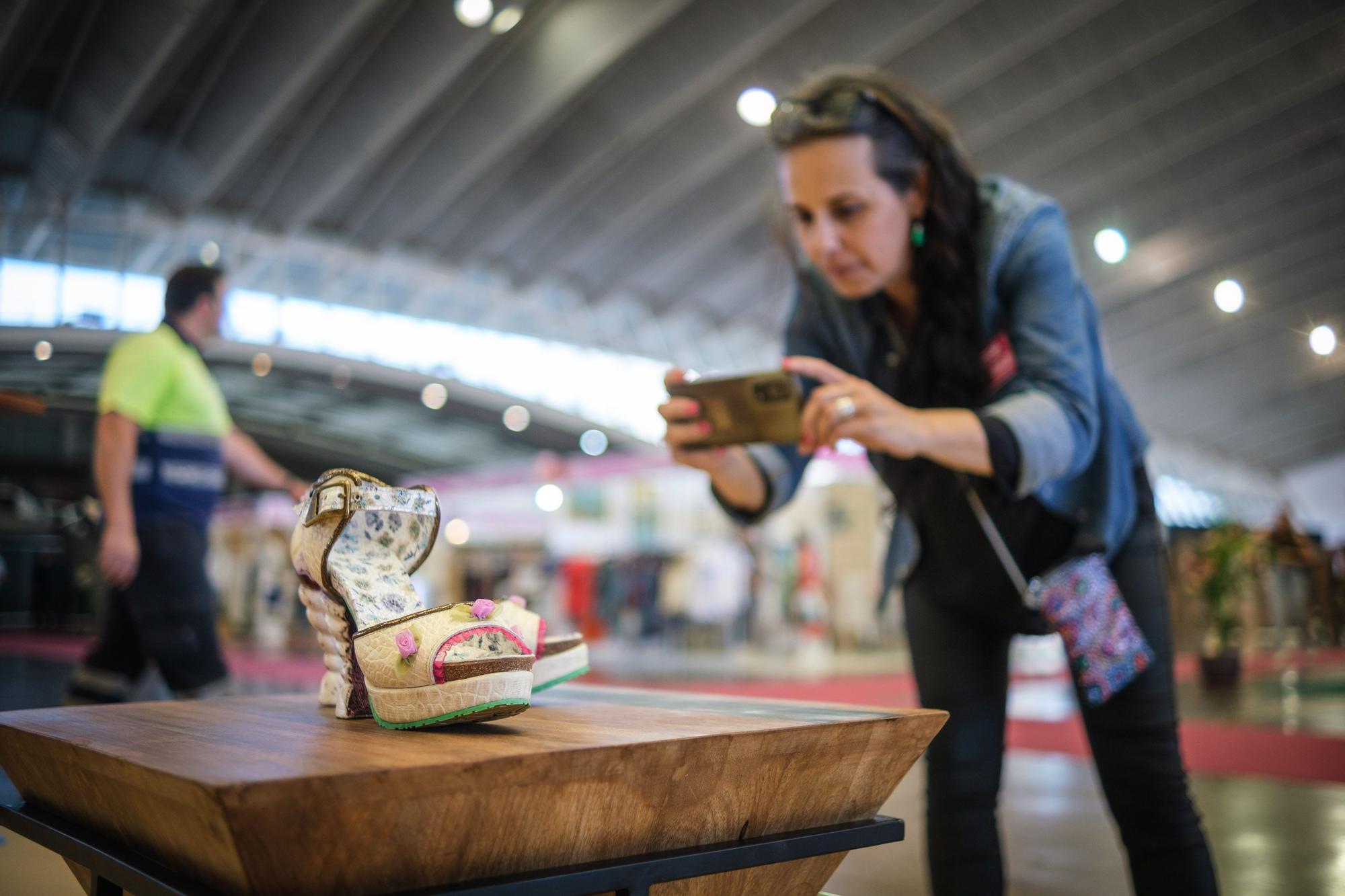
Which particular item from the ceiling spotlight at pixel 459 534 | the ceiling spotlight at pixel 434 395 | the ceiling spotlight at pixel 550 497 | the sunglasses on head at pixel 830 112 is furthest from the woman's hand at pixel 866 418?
the ceiling spotlight at pixel 459 534

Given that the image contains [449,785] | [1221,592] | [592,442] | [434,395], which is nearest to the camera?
[449,785]

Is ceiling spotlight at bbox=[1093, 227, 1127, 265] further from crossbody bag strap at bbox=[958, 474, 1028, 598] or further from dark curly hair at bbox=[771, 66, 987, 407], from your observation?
crossbody bag strap at bbox=[958, 474, 1028, 598]

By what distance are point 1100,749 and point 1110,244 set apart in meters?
1.89

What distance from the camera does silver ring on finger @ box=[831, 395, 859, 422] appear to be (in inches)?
42.0

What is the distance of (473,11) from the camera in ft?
34.3

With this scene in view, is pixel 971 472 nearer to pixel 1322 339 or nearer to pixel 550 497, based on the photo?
pixel 1322 339

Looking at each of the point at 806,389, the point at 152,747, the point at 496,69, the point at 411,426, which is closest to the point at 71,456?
the point at 806,389

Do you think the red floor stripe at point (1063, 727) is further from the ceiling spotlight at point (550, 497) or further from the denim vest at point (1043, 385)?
the ceiling spotlight at point (550, 497)

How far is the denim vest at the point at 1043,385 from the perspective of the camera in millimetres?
1163

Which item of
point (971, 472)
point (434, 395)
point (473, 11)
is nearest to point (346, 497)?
point (971, 472)

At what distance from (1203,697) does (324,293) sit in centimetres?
1100

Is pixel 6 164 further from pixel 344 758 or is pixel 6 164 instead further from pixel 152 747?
pixel 344 758

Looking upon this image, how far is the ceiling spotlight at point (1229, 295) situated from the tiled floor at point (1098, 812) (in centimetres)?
123

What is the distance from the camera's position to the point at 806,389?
1.48m
